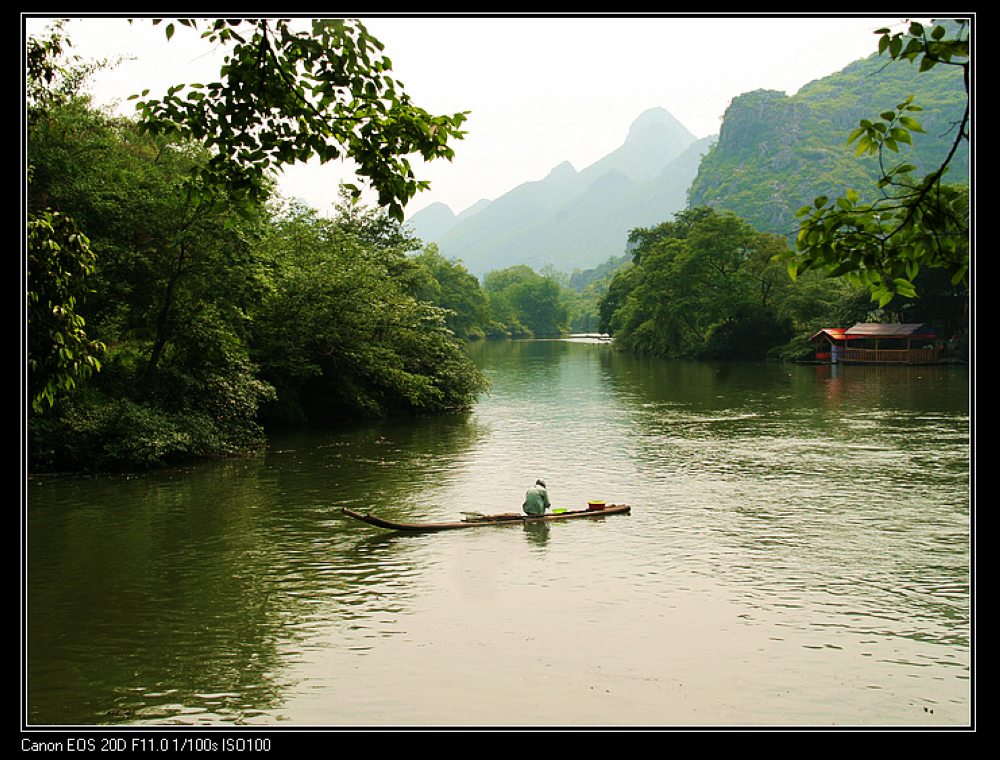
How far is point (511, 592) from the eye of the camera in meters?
14.2

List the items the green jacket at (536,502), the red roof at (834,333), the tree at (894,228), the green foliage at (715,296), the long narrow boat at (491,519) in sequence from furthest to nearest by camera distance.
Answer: the green foliage at (715,296) < the red roof at (834,333) < the green jacket at (536,502) < the long narrow boat at (491,519) < the tree at (894,228)

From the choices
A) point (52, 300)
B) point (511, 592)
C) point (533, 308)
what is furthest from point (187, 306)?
point (533, 308)

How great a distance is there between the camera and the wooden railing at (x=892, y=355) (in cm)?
6356

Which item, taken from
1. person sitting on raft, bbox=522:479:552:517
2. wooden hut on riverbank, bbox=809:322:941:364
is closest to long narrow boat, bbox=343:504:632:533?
person sitting on raft, bbox=522:479:552:517

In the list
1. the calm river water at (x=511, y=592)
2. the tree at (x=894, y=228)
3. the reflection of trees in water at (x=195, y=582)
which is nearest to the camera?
the tree at (x=894, y=228)

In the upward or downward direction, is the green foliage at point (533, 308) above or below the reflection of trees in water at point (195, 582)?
above

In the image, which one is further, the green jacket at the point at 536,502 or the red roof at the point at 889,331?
the red roof at the point at 889,331

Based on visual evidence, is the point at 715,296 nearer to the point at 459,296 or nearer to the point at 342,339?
the point at 459,296

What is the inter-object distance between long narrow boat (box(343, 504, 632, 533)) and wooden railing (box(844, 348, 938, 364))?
5259 centimetres

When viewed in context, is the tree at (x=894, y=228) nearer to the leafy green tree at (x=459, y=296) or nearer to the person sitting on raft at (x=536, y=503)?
the person sitting on raft at (x=536, y=503)

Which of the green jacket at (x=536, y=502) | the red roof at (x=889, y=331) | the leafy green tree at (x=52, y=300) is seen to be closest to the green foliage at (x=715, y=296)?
the red roof at (x=889, y=331)

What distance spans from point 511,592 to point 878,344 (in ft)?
203

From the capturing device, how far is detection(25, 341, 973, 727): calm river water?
10.0 metres
